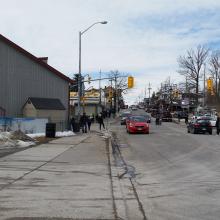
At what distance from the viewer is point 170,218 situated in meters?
8.88

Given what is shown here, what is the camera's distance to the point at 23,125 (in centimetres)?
3653

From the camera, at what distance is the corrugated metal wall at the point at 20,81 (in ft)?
154

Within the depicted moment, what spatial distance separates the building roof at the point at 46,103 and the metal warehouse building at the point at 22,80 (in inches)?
11.9

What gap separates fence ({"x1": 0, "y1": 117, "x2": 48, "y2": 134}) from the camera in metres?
34.8

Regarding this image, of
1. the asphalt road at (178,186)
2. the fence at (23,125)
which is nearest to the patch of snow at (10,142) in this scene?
the fence at (23,125)

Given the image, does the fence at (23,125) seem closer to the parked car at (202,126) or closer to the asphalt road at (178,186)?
the parked car at (202,126)

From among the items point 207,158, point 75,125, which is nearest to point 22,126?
point 75,125

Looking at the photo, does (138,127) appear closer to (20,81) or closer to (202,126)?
(202,126)

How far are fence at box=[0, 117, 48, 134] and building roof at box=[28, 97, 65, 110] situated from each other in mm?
9899

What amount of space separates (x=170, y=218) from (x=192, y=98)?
144695 millimetres

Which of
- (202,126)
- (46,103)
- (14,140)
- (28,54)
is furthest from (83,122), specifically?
(14,140)

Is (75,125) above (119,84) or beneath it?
beneath

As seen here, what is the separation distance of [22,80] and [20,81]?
260 mm

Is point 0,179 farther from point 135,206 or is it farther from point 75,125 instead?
point 75,125
